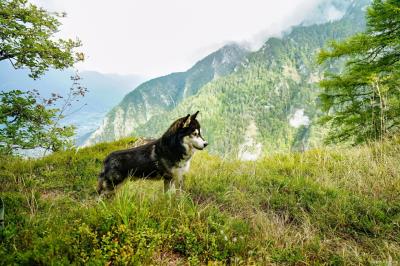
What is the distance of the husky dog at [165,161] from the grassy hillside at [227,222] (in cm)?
48

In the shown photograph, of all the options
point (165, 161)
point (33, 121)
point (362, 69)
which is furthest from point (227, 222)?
point (362, 69)

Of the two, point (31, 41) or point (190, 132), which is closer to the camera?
point (190, 132)

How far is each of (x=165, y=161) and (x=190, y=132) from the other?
80cm

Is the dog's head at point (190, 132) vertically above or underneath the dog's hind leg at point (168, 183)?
above

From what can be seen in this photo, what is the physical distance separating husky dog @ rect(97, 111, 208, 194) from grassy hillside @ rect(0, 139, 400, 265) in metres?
0.48

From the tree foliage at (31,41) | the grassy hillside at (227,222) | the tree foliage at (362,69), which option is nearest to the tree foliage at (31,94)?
the tree foliage at (31,41)

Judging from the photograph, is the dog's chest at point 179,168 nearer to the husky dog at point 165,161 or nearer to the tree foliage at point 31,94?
the husky dog at point 165,161

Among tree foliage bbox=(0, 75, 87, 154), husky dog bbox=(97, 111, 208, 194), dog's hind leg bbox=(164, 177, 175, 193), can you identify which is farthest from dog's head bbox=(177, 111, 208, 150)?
tree foliage bbox=(0, 75, 87, 154)

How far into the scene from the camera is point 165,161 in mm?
6031

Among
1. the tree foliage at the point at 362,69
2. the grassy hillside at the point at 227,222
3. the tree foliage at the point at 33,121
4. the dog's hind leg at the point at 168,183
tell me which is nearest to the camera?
the grassy hillside at the point at 227,222

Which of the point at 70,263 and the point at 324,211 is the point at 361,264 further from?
the point at 70,263

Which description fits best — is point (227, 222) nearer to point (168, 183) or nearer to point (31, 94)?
point (168, 183)

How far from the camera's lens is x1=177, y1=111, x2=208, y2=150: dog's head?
6.00 meters

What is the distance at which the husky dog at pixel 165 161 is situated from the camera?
6.00m
